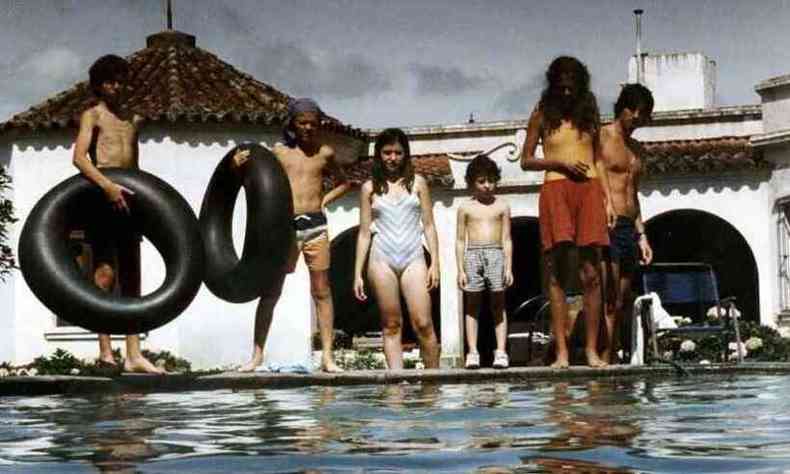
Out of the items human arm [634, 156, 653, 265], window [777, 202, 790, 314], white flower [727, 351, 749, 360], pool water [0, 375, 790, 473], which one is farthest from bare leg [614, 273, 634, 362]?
window [777, 202, 790, 314]

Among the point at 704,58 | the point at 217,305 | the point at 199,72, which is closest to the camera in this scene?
the point at 217,305

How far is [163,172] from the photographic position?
2272 centimetres

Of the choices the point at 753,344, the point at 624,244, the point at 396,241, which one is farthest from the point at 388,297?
the point at 753,344

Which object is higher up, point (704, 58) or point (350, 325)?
point (704, 58)

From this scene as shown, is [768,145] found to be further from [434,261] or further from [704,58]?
[434,261]

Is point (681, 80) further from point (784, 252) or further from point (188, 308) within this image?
point (188, 308)

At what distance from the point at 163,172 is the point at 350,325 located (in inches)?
214

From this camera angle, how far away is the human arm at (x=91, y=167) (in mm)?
10859

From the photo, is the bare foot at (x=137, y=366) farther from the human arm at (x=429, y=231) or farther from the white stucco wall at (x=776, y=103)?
the white stucco wall at (x=776, y=103)

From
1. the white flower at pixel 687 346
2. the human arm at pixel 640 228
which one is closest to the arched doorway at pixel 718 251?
the white flower at pixel 687 346

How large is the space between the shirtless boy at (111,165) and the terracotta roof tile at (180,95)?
11.2m

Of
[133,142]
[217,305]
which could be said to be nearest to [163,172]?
[217,305]

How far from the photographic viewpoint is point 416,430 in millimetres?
6371

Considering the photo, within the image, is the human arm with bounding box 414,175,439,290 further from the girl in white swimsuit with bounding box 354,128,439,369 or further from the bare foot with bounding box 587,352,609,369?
the bare foot with bounding box 587,352,609,369
